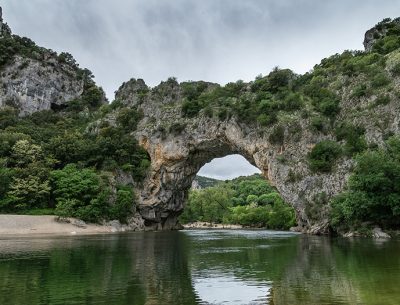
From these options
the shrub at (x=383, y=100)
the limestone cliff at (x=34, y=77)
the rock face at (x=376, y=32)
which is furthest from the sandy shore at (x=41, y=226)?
the rock face at (x=376, y=32)

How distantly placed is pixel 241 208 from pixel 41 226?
6265 centimetres

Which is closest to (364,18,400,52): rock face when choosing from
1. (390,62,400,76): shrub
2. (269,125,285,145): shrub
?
(390,62,400,76): shrub

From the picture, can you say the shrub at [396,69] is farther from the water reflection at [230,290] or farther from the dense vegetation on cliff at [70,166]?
the water reflection at [230,290]

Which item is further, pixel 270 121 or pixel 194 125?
pixel 194 125

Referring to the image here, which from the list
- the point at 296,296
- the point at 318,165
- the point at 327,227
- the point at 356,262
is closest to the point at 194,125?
the point at 318,165

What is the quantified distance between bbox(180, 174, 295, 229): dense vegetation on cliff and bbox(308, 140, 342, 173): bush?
87.5 ft

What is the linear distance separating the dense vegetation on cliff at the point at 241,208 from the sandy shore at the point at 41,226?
3519 centimetres

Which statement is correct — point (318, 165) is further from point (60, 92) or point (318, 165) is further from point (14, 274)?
point (60, 92)

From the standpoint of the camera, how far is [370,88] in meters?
54.2

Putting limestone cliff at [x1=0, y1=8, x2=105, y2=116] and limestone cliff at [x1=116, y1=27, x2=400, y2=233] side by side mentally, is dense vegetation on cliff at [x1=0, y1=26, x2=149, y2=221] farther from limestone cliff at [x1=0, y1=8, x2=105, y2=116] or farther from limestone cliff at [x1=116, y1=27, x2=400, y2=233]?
limestone cliff at [x1=0, y1=8, x2=105, y2=116]

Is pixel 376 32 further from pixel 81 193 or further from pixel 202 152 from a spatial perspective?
pixel 81 193

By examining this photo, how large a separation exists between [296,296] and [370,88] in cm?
4806

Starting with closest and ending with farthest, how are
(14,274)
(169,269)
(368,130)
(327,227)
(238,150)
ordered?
(14,274)
(169,269)
(327,227)
(368,130)
(238,150)

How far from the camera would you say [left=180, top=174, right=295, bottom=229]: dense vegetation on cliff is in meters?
79.9
